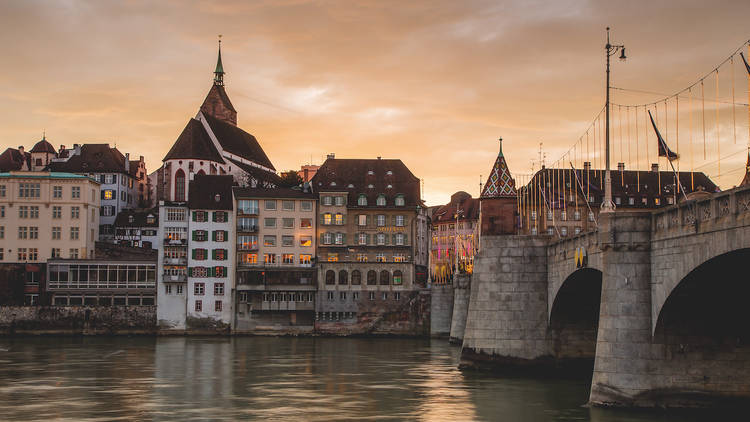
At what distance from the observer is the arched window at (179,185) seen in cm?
12775

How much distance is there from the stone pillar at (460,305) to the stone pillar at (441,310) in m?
8.23

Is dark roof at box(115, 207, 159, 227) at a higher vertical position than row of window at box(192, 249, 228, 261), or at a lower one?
higher

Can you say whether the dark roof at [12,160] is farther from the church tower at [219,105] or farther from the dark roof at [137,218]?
the church tower at [219,105]

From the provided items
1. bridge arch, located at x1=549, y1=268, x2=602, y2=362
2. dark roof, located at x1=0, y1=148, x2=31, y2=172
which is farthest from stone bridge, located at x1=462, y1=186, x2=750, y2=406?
dark roof, located at x1=0, y1=148, x2=31, y2=172

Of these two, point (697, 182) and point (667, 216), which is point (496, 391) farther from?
point (697, 182)

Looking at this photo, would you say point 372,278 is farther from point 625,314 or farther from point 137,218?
point 625,314

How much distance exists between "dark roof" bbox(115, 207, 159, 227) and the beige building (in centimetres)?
1407

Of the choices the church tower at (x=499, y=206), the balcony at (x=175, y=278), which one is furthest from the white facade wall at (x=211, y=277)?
the church tower at (x=499, y=206)

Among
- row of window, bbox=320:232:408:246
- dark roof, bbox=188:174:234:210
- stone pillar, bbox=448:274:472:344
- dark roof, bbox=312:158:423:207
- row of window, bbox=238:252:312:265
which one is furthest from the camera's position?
dark roof, bbox=312:158:423:207

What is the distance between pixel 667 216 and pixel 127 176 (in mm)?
109158

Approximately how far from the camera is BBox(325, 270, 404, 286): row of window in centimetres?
9706

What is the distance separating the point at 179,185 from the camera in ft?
422

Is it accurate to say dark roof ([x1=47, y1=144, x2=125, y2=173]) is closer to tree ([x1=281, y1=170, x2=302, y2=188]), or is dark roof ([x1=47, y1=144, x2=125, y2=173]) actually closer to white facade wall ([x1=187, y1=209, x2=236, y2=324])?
tree ([x1=281, y1=170, x2=302, y2=188])

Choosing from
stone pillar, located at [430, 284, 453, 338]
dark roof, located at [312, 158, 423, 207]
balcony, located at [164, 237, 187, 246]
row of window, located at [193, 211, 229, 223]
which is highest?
dark roof, located at [312, 158, 423, 207]
